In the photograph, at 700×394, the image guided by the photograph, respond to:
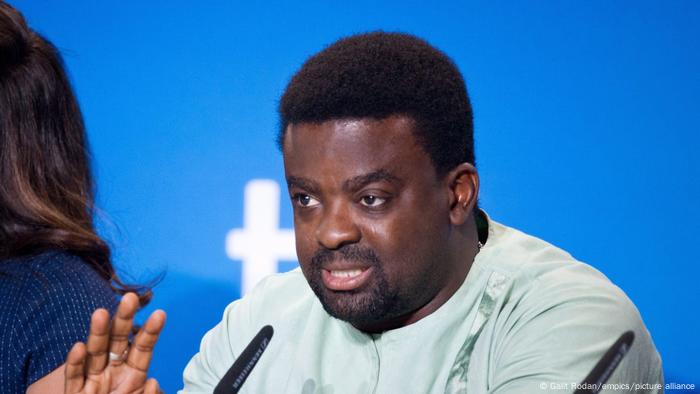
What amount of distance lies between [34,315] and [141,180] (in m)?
0.86

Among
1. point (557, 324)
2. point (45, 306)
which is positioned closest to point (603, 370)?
point (557, 324)

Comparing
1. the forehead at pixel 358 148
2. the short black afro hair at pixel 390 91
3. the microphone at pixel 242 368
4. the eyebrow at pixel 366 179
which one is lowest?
the microphone at pixel 242 368

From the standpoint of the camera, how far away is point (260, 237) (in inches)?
69.3

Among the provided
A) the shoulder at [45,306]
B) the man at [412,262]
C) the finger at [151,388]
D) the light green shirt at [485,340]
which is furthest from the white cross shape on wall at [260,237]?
the finger at [151,388]

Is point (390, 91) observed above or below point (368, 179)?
above

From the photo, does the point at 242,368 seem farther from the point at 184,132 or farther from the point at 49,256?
the point at 184,132

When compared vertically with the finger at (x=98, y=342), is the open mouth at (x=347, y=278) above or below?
above

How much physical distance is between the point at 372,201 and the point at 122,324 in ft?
1.09

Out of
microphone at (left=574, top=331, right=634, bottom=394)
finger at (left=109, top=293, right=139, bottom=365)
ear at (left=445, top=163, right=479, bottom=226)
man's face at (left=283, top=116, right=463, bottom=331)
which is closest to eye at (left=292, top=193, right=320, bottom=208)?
man's face at (left=283, top=116, right=463, bottom=331)

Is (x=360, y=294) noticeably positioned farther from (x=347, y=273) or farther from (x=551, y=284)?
(x=551, y=284)

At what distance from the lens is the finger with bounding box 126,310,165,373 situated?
0.83 m

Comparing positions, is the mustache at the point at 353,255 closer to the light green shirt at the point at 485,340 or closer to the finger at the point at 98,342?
the light green shirt at the point at 485,340

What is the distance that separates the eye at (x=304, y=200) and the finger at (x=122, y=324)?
289 mm

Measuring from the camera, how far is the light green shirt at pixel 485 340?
0.98 meters
